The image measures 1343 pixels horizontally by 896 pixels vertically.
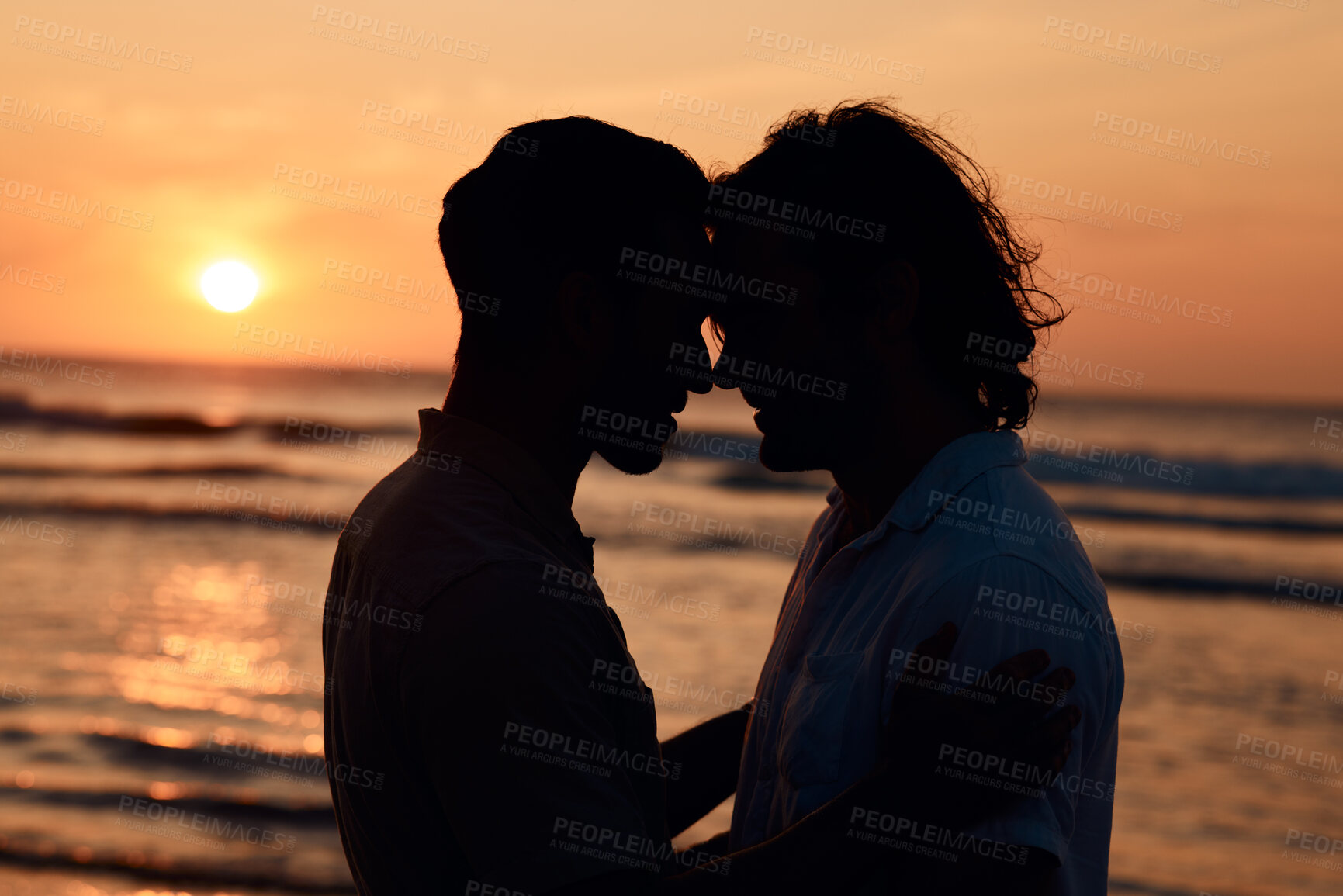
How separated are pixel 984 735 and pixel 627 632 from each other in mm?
8101

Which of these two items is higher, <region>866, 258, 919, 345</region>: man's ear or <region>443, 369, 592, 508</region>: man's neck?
<region>866, 258, 919, 345</region>: man's ear

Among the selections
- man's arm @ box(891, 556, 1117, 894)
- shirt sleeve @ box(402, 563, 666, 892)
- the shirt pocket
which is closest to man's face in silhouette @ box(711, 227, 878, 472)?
the shirt pocket

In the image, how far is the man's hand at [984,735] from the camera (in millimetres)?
1814

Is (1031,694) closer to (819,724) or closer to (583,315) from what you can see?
(819,724)

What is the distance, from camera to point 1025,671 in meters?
1.85

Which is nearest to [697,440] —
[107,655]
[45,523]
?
[45,523]

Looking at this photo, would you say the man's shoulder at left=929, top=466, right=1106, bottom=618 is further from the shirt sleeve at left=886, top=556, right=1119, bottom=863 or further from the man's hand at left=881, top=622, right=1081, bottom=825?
the man's hand at left=881, top=622, right=1081, bottom=825

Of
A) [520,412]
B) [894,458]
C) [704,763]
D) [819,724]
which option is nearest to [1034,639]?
[819,724]

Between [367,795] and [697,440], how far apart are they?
33.0m

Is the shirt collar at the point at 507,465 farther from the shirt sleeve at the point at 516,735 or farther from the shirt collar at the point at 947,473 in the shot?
the shirt collar at the point at 947,473

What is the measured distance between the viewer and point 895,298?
2.55 m

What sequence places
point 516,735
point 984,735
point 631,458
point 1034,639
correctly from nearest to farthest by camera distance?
point 516,735 → point 984,735 → point 1034,639 → point 631,458

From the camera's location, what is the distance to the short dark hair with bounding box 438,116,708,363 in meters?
2.14

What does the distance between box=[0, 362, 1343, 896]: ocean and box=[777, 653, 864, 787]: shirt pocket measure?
3.56 metres
